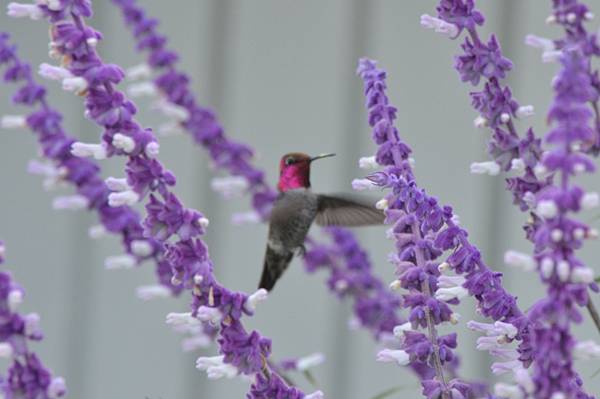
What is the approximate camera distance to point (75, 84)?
0.65 m

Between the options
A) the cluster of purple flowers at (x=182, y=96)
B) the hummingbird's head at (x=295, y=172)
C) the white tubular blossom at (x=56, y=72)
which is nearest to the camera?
the white tubular blossom at (x=56, y=72)

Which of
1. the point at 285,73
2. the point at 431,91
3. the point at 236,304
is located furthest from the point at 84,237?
the point at 236,304

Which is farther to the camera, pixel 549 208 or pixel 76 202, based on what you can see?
pixel 76 202

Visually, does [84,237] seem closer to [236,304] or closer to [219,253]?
[219,253]

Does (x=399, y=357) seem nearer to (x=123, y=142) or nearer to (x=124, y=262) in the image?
(x=123, y=142)

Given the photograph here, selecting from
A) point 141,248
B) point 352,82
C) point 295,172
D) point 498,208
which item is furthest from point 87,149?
point 498,208

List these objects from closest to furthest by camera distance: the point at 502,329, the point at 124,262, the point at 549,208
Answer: the point at 549,208 → the point at 502,329 → the point at 124,262

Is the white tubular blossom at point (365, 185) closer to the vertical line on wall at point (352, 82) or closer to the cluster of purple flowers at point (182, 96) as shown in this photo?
the cluster of purple flowers at point (182, 96)

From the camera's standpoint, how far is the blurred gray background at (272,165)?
208 cm

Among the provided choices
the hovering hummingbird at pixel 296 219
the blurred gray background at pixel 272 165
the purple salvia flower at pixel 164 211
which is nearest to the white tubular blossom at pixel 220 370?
the purple salvia flower at pixel 164 211

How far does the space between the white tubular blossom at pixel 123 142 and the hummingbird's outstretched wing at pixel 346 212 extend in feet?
1.01

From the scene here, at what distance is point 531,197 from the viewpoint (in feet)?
2.01

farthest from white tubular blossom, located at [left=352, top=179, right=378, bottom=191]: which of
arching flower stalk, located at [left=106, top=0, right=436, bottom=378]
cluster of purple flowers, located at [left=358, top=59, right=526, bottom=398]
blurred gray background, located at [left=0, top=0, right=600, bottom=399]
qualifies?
blurred gray background, located at [left=0, top=0, right=600, bottom=399]

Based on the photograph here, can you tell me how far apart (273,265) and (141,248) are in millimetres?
271
